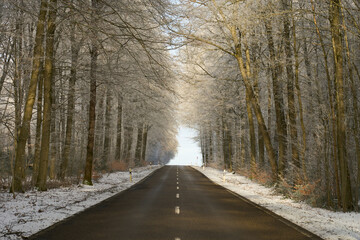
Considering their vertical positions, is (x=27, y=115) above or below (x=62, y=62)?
below

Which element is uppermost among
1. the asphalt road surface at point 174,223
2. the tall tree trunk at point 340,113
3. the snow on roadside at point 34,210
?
the tall tree trunk at point 340,113

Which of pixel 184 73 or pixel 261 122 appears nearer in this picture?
pixel 184 73

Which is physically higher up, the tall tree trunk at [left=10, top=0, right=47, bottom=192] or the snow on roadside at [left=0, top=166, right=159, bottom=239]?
the tall tree trunk at [left=10, top=0, right=47, bottom=192]

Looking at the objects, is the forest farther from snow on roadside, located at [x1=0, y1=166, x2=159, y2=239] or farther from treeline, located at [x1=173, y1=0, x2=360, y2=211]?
snow on roadside, located at [x1=0, y1=166, x2=159, y2=239]

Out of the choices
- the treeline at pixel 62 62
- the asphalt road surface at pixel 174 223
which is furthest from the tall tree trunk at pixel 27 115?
the asphalt road surface at pixel 174 223

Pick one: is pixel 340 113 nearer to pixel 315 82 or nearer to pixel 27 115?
pixel 315 82

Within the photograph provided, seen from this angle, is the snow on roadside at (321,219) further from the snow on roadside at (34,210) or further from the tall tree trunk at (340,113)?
the snow on roadside at (34,210)

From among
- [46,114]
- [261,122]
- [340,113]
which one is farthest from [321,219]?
[46,114]

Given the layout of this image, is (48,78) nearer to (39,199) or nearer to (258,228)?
(39,199)

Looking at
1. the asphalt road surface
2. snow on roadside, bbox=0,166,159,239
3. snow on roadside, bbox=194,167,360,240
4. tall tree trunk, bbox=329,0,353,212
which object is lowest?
snow on roadside, bbox=194,167,360,240

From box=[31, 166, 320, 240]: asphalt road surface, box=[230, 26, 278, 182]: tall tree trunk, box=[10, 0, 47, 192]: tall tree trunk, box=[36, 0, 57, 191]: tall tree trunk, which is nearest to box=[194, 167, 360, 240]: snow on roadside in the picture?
box=[31, 166, 320, 240]: asphalt road surface

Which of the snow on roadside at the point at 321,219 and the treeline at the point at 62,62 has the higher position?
the treeline at the point at 62,62

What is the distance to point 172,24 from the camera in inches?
419

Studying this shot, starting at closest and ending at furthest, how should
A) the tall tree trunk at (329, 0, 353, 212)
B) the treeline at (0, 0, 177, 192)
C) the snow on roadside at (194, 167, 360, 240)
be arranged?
1. the snow on roadside at (194, 167, 360, 240)
2. the treeline at (0, 0, 177, 192)
3. the tall tree trunk at (329, 0, 353, 212)
